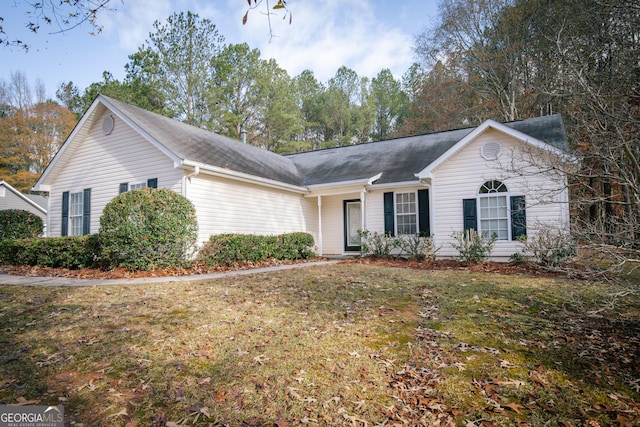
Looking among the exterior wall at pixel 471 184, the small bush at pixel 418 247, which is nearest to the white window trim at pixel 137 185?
the small bush at pixel 418 247

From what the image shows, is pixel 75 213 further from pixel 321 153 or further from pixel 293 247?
pixel 321 153

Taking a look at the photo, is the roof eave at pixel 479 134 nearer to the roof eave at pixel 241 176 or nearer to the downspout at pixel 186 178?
the roof eave at pixel 241 176

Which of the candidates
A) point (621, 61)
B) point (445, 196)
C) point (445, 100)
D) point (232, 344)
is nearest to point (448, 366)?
point (232, 344)

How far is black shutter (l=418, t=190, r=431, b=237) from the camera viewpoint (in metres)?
12.5

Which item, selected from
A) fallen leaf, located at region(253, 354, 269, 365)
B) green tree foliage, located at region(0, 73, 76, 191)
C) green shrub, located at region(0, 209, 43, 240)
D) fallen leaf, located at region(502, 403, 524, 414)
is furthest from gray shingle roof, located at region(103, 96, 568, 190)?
green tree foliage, located at region(0, 73, 76, 191)

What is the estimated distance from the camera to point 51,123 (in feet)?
97.9

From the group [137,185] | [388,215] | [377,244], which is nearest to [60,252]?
[137,185]

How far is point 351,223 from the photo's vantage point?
15078mm

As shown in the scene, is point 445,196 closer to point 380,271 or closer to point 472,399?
point 380,271

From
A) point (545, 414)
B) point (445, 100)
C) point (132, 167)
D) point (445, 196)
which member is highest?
point (445, 100)

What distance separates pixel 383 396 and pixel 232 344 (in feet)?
5.87

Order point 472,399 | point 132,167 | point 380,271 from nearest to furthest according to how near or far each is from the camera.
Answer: point 472,399
point 380,271
point 132,167

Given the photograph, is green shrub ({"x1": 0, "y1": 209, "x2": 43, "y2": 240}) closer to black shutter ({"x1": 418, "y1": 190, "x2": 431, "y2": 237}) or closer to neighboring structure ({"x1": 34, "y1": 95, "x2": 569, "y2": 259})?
neighboring structure ({"x1": 34, "y1": 95, "x2": 569, "y2": 259})

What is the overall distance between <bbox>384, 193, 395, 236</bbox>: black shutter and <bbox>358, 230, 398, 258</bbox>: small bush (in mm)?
279
